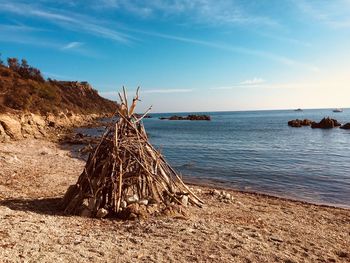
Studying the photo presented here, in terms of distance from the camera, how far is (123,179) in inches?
368

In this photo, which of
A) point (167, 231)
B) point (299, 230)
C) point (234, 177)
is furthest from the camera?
point (234, 177)

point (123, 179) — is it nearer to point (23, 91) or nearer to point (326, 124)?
point (23, 91)

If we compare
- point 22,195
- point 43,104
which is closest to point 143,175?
point 22,195

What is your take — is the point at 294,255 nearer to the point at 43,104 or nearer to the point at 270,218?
the point at 270,218

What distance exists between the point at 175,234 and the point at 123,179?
8.38 feet

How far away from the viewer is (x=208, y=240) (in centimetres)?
722

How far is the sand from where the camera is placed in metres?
6.29

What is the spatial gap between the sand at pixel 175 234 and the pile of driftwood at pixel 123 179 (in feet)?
1.56

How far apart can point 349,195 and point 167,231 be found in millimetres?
10944

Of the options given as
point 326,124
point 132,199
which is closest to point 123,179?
point 132,199

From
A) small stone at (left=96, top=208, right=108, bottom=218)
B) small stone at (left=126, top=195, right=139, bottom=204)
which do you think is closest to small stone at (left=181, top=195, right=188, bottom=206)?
small stone at (left=126, top=195, right=139, bottom=204)

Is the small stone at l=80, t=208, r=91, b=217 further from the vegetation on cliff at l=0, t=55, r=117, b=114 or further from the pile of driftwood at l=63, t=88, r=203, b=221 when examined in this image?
the vegetation on cliff at l=0, t=55, r=117, b=114

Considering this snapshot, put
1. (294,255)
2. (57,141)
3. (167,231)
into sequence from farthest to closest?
1. (57,141)
2. (167,231)
3. (294,255)

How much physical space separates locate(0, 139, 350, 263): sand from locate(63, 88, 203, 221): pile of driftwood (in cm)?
48
